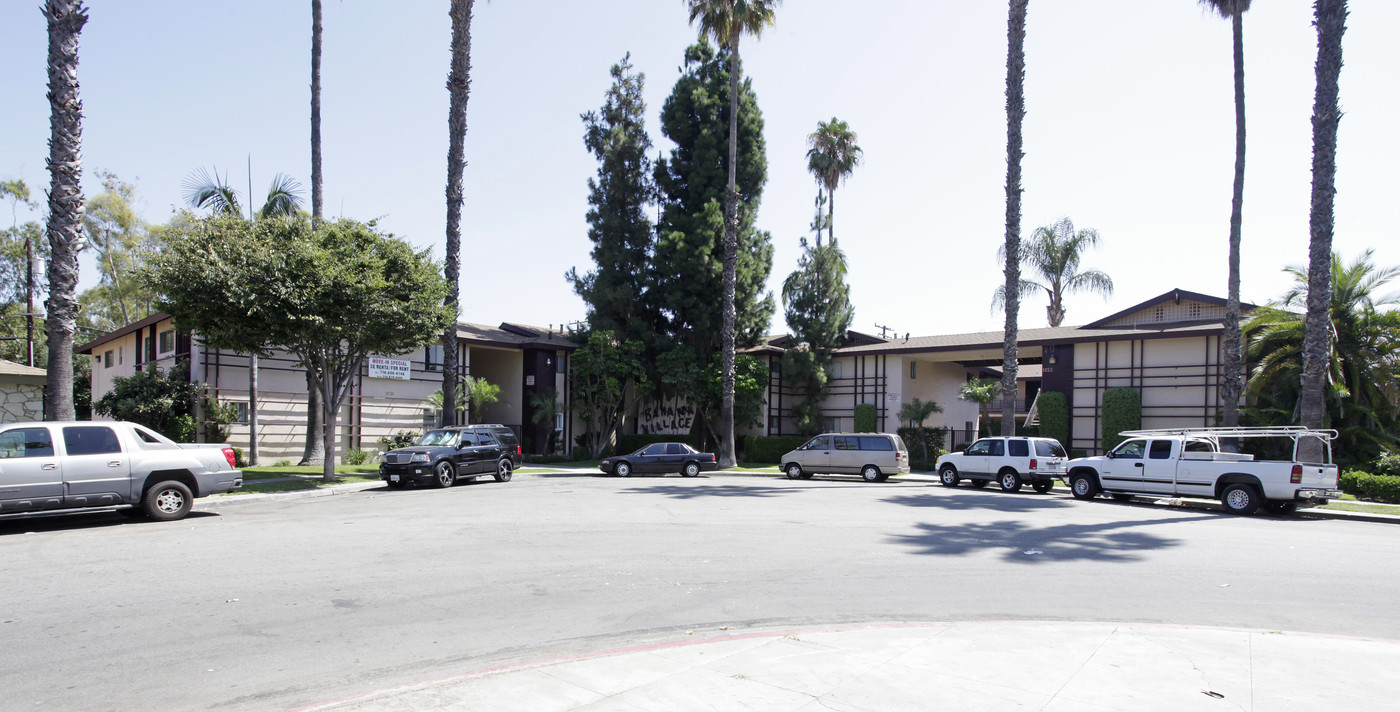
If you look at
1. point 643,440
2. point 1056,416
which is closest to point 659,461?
point 643,440

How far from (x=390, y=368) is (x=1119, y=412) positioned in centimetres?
2850

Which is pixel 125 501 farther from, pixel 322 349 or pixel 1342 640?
pixel 1342 640

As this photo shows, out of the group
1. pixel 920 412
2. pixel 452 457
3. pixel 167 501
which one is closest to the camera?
pixel 167 501

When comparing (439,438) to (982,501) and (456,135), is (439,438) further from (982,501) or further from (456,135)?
(982,501)

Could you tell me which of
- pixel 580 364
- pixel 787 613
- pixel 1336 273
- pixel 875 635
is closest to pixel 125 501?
pixel 787 613

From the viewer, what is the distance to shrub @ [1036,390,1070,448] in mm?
32438

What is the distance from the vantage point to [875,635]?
23.0ft

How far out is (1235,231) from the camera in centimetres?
2612

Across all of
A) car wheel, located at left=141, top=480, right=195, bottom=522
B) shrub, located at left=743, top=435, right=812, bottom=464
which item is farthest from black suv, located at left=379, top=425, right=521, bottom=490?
shrub, located at left=743, top=435, right=812, bottom=464

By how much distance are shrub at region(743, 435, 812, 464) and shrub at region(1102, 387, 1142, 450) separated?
12616 millimetres

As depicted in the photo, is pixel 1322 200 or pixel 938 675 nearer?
pixel 938 675

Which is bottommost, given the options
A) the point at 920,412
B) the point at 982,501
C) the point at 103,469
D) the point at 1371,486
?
the point at 982,501

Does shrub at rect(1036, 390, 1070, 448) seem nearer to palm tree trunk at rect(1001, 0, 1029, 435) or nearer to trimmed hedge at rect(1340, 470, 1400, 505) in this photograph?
palm tree trunk at rect(1001, 0, 1029, 435)

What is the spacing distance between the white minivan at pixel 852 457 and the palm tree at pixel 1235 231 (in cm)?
1020
